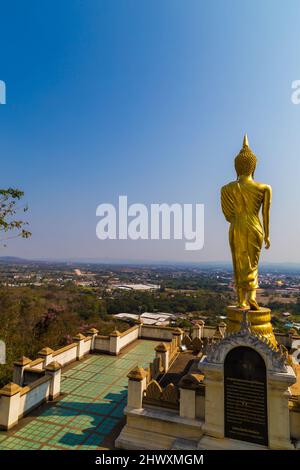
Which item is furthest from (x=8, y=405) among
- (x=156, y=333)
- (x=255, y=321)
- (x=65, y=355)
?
(x=156, y=333)

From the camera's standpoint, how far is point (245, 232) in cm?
970

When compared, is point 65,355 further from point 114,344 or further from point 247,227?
point 247,227

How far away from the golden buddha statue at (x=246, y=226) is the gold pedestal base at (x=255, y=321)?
0.30m

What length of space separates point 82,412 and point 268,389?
5.70m

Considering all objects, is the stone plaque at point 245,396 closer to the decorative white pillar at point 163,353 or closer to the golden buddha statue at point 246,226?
the golden buddha statue at point 246,226

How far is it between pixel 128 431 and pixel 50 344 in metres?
13.7

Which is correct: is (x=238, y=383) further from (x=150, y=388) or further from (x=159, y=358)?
(x=159, y=358)

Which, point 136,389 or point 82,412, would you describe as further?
point 82,412

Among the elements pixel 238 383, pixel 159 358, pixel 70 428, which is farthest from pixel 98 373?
pixel 238 383

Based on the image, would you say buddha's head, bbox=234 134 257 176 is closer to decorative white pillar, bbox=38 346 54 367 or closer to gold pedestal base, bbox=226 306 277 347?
gold pedestal base, bbox=226 306 277 347

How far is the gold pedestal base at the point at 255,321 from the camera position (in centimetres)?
880

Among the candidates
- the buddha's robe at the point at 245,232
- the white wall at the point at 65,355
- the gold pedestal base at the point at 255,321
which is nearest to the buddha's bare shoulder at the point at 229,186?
the buddha's robe at the point at 245,232

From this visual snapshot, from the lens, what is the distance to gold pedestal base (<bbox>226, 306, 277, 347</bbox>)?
8797 millimetres

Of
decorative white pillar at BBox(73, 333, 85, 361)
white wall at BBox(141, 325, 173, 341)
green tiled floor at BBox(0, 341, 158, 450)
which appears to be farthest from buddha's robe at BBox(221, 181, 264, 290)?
white wall at BBox(141, 325, 173, 341)
